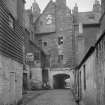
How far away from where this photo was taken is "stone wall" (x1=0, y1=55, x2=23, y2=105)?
1016 cm

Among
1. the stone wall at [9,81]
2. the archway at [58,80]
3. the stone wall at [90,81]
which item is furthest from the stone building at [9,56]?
the archway at [58,80]

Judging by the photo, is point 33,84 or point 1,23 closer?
point 1,23

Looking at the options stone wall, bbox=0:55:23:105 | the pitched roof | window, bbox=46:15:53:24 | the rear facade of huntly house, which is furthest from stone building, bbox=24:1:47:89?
stone wall, bbox=0:55:23:105

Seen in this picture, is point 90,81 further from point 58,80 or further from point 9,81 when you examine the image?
point 58,80

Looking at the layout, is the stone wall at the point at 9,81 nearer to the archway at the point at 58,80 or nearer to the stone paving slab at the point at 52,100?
the stone paving slab at the point at 52,100

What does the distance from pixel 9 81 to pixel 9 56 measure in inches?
54.3

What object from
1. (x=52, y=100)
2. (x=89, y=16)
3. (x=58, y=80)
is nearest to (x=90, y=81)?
(x=52, y=100)

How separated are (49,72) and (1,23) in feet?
78.6

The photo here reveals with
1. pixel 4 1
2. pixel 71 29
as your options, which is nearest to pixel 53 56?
pixel 71 29

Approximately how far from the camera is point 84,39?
2170cm

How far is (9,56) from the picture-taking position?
11.4 m

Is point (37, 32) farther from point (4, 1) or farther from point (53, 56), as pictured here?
point (4, 1)

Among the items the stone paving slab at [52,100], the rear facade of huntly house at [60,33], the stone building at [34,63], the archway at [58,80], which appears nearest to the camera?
the stone paving slab at [52,100]

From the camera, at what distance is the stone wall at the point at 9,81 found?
1016cm
